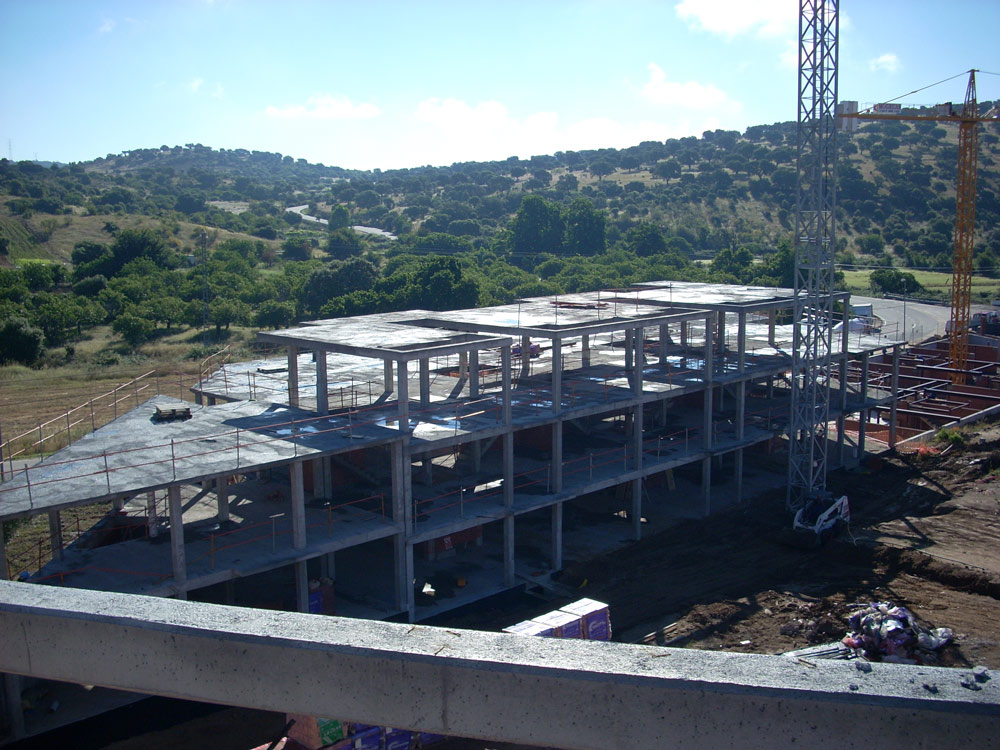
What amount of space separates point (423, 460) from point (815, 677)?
773 inches

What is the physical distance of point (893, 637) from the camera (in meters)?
20.8

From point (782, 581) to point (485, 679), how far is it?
20695mm

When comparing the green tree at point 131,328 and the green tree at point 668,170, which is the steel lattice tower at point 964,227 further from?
the green tree at point 668,170

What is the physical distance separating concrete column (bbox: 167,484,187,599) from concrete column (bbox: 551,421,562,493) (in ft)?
36.8

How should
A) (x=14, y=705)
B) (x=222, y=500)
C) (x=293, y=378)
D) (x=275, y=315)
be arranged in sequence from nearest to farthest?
(x=14, y=705) → (x=222, y=500) → (x=293, y=378) → (x=275, y=315)

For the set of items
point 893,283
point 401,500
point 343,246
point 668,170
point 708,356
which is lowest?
point 401,500

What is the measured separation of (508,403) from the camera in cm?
2417

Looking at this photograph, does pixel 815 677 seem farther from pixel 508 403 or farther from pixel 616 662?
pixel 508 403

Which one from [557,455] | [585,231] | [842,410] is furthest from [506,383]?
[585,231]

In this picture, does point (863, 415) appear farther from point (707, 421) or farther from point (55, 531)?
point (55, 531)

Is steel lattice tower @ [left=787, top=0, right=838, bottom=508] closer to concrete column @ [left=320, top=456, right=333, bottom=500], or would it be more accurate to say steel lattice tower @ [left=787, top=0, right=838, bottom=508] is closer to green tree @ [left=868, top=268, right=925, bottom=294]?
concrete column @ [left=320, top=456, right=333, bottom=500]

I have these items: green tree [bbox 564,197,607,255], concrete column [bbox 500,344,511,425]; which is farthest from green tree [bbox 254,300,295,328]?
green tree [bbox 564,197,607,255]

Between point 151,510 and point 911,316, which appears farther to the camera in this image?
point 911,316

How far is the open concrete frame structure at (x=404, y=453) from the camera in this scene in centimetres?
1938
